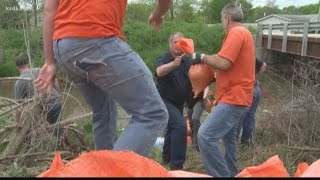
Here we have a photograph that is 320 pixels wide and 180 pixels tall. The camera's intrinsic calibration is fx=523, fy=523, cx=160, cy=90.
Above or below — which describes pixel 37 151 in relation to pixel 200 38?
above

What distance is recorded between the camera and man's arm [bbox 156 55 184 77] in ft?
19.0

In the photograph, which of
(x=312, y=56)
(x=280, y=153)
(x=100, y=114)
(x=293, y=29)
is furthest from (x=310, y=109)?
(x=293, y=29)

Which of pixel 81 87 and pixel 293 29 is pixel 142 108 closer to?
pixel 81 87

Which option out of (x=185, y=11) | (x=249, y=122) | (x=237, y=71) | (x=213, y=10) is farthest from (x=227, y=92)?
(x=213, y=10)

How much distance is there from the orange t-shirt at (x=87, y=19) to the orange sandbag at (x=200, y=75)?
2962 millimetres

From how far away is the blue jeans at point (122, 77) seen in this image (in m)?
2.51

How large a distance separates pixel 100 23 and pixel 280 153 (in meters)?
4.37

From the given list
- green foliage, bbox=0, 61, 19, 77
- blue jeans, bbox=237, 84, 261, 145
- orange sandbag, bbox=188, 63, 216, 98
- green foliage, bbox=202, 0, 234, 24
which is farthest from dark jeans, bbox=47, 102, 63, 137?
green foliage, bbox=202, 0, 234, 24

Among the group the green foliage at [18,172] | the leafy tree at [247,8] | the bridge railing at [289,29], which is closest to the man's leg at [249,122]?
the green foliage at [18,172]

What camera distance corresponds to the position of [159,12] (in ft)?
10.2

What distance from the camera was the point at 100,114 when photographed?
9.52 ft

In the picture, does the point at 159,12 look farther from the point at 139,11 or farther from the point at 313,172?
the point at 139,11

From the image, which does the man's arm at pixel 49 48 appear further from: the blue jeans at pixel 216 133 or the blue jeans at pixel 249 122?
the blue jeans at pixel 249 122

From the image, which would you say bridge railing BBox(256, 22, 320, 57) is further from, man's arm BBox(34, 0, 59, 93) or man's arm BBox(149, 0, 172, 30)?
man's arm BBox(34, 0, 59, 93)
